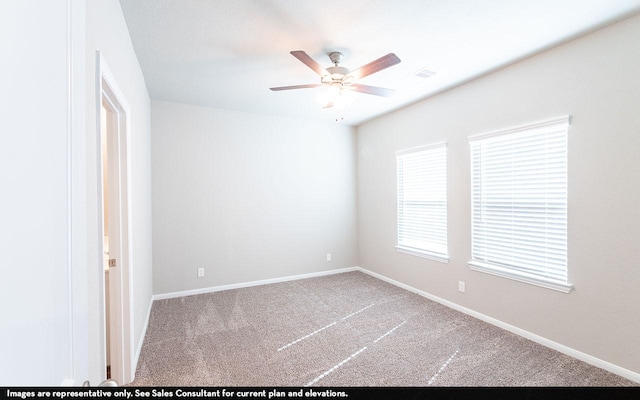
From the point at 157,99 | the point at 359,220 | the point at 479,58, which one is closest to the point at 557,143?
the point at 479,58

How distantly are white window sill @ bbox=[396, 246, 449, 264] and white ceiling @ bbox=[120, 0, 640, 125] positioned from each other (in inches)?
86.0

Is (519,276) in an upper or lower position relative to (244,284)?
upper

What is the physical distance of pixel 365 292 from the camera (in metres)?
4.20

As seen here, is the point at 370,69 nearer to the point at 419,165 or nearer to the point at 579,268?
the point at 419,165

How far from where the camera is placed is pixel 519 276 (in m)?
2.87

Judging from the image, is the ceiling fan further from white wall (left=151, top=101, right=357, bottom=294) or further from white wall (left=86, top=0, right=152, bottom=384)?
white wall (left=151, top=101, right=357, bottom=294)

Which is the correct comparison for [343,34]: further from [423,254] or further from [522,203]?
[423,254]

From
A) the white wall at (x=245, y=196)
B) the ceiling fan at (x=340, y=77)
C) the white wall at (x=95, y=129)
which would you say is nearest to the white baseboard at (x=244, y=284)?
the white wall at (x=245, y=196)

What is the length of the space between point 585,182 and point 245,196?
406 centimetres

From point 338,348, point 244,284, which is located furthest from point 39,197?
point 244,284

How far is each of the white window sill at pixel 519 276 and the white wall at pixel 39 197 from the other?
3.37 metres

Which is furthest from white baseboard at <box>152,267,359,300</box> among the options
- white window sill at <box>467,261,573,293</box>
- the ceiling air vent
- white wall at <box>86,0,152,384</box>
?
the ceiling air vent

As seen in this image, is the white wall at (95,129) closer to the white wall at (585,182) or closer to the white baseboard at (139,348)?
the white baseboard at (139,348)

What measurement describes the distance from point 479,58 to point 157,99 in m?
→ 3.99
